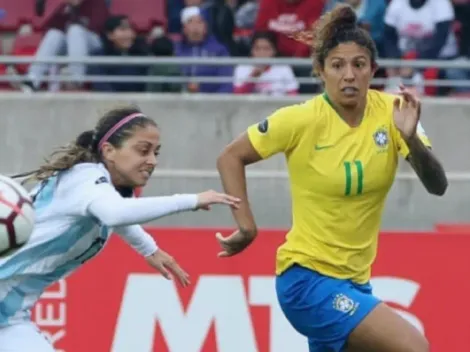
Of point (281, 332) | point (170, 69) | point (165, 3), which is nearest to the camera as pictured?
point (281, 332)

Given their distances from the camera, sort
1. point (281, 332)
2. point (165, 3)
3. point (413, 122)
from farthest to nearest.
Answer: point (165, 3)
point (281, 332)
point (413, 122)

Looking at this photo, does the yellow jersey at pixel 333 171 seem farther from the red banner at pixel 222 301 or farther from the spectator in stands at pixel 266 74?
the spectator in stands at pixel 266 74

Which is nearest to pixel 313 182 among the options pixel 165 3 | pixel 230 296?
pixel 230 296

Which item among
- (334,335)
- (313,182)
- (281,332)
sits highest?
(313,182)

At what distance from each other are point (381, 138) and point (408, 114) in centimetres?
34

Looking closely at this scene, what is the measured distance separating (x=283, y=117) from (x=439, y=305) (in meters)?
2.40

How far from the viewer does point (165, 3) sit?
14734 millimetres

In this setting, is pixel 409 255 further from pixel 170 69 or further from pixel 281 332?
pixel 170 69

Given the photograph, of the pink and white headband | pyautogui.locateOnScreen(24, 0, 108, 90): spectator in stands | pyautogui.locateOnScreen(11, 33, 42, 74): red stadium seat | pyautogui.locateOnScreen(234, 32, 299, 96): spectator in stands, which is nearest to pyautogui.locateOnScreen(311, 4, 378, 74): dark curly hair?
the pink and white headband

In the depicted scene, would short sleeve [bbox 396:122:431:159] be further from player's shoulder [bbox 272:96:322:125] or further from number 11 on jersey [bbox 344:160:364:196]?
player's shoulder [bbox 272:96:322:125]

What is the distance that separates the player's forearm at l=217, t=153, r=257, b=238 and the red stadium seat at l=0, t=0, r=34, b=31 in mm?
8129

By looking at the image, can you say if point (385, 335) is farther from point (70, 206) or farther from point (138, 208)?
point (70, 206)

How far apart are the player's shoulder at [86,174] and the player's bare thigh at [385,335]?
4.66 feet

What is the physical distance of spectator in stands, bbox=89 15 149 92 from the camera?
13555mm
